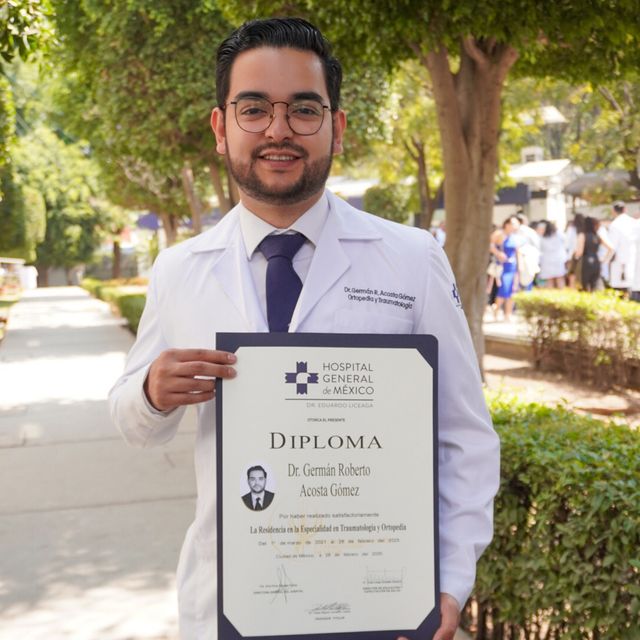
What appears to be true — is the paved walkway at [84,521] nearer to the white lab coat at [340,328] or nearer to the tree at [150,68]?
the white lab coat at [340,328]

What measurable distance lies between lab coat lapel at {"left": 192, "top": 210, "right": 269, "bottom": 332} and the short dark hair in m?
0.29

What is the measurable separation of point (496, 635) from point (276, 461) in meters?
2.80

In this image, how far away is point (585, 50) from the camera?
820 centimetres

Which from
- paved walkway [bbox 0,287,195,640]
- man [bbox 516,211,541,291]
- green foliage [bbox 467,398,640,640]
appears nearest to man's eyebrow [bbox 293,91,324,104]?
green foliage [bbox 467,398,640,640]

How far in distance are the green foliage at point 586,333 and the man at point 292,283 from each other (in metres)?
9.28

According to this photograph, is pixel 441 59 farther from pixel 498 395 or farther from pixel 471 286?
pixel 498 395

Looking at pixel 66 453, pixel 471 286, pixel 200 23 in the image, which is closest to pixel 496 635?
pixel 471 286

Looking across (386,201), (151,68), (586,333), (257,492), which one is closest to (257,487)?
(257,492)

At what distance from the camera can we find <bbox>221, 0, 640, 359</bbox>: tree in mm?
6473

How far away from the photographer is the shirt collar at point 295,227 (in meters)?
2.29

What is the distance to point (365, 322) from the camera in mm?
2221
